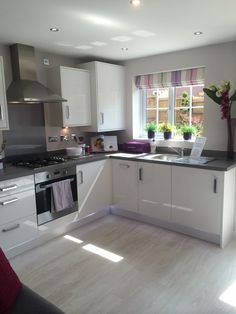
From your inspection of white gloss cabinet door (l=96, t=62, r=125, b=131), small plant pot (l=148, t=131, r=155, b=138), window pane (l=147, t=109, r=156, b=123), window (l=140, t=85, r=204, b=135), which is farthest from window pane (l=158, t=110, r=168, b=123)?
white gloss cabinet door (l=96, t=62, r=125, b=131)

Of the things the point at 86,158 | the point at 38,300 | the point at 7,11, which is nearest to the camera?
the point at 38,300

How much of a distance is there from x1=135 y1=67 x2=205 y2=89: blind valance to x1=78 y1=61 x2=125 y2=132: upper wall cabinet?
0.34 metres

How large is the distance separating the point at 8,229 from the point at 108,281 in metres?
1.10

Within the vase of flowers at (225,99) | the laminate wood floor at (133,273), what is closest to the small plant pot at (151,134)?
the vase of flowers at (225,99)

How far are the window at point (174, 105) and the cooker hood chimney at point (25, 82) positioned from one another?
1536 mm

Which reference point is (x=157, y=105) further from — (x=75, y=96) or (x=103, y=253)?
(x=103, y=253)

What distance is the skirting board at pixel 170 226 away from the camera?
9.70 ft

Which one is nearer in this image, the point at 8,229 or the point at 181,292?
the point at 181,292

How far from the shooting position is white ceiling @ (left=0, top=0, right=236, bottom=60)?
1984 millimetres

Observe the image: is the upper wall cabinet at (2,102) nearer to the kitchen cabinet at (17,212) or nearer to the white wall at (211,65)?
the kitchen cabinet at (17,212)

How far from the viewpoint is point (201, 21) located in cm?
235

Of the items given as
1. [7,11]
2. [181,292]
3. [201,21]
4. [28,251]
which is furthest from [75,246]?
[201,21]

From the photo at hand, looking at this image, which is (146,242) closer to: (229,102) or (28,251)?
(28,251)

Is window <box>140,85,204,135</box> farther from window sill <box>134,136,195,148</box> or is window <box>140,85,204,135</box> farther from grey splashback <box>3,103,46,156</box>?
grey splashback <box>3,103,46,156</box>
